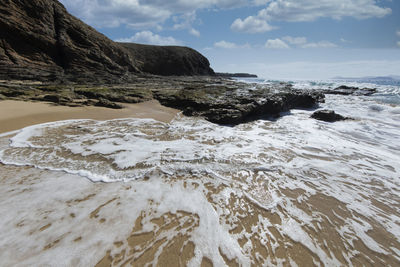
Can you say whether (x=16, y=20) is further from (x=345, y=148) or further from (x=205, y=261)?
(x=345, y=148)

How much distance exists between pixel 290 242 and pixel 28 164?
4.86 meters

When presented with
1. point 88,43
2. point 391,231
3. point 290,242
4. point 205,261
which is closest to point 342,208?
point 391,231

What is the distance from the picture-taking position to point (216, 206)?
2.72 metres

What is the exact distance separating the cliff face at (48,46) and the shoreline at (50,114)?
43.7 feet

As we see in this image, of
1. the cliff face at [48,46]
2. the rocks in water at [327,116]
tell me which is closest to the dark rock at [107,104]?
the rocks in water at [327,116]

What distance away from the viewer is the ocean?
79.3 inches

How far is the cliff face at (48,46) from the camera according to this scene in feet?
60.9

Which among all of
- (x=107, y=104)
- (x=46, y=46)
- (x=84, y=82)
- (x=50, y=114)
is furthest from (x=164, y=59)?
(x=50, y=114)

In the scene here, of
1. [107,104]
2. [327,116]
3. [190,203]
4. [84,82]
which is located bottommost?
[327,116]

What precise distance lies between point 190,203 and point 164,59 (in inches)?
2533

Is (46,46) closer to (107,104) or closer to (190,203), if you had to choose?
(107,104)

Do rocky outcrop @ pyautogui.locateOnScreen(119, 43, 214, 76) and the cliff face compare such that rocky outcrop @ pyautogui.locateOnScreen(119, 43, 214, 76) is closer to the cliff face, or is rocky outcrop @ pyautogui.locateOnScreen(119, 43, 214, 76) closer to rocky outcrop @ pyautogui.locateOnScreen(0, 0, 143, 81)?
the cliff face

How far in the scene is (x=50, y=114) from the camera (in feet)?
21.6

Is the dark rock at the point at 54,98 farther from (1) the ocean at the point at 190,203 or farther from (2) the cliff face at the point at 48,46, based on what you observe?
(2) the cliff face at the point at 48,46
